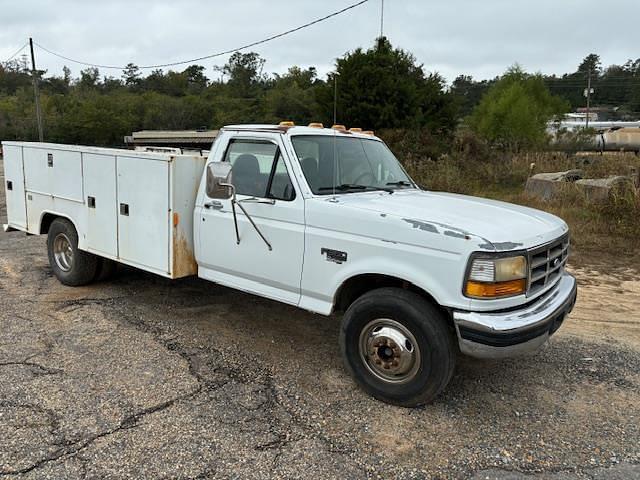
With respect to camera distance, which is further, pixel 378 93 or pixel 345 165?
pixel 378 93

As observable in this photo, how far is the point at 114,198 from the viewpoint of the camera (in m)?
5.50

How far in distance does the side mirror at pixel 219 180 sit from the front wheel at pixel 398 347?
129cm

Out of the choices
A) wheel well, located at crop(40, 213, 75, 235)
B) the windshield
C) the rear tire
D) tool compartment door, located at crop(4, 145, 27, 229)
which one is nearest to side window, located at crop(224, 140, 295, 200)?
the windshield

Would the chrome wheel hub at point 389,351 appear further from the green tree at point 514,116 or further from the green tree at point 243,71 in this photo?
the green tree at point 243,71

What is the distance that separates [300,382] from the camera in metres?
4.17

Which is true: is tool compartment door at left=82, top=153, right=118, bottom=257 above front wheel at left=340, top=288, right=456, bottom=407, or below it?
above

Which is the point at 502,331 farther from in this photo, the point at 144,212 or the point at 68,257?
the point at 68,257

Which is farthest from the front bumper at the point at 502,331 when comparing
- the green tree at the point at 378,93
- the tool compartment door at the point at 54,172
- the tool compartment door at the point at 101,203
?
the green tree at the point at 378,93

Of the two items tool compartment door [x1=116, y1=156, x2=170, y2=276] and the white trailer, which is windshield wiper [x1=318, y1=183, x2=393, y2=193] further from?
tool compartment door [x1=116, y1=156, x2=170, y2=276]

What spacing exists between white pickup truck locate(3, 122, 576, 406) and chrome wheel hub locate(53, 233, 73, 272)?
23.4 inches

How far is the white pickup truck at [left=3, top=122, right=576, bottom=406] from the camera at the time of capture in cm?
345

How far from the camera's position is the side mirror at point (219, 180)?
3977 mm

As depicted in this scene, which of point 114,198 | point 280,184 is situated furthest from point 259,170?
point 114,198

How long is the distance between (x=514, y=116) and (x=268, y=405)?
26.6 meters
